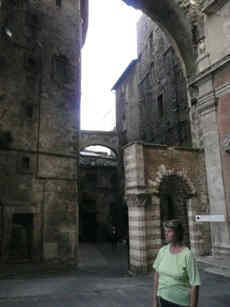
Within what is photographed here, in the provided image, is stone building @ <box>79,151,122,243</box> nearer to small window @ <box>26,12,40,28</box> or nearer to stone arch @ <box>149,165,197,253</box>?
small window @ <box>26,12,40,28</box>

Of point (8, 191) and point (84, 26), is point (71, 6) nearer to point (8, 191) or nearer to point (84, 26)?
point (84, 26)

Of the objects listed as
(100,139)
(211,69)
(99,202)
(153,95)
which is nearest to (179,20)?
(211,69)

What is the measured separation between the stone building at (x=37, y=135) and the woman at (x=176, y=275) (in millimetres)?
9103

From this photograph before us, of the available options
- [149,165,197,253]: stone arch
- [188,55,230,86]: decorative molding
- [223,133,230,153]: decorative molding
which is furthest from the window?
[223,133,230,153]: decorative molding

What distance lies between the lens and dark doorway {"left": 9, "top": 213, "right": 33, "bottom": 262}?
34.5ft

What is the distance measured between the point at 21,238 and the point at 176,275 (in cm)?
956

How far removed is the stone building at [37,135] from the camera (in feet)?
35.5

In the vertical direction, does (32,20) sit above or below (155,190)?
above

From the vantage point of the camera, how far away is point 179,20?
11.7m

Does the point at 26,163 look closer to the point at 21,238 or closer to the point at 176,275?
the point at 21,238

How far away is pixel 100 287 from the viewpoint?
664 cm

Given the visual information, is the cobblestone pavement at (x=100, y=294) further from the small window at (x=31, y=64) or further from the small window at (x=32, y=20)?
the small window at (x=32, y=20)

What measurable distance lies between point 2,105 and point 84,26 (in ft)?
31.5

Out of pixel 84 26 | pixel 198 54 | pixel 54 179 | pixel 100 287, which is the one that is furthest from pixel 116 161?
pixel 100 287
